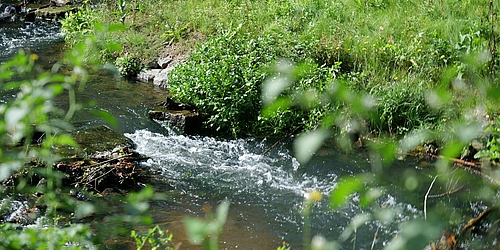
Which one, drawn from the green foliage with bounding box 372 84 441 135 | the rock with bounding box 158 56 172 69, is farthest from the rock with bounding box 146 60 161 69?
the green foliage with bounding box 372 84 441 135

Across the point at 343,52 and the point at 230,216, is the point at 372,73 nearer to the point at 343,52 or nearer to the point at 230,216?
the point at 343,52

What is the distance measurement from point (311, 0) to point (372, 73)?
2.64 meters

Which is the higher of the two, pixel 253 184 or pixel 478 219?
pixel 478 219

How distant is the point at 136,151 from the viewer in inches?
269

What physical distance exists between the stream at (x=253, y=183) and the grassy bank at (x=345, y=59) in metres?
0.47

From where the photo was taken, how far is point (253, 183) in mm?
6082

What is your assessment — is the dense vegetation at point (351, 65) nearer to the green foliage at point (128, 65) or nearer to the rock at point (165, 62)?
the green foliage at point (128, 65)

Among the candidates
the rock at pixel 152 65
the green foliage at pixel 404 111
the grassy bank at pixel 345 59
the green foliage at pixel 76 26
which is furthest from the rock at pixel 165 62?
the green foliage at pixel 404 111

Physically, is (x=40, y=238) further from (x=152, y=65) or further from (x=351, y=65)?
(x=152, y=65)

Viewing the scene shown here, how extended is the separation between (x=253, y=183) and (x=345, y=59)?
2886 mm

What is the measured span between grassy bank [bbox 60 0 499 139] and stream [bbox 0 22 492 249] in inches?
18.5

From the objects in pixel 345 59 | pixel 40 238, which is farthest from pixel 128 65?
pixel 40 238

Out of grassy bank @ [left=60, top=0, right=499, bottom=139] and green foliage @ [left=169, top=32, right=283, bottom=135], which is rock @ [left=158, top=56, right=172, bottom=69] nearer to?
grassy bank @ [left=60, top=0, right=499, bottom=139]

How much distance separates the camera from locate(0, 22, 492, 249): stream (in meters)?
4.98
